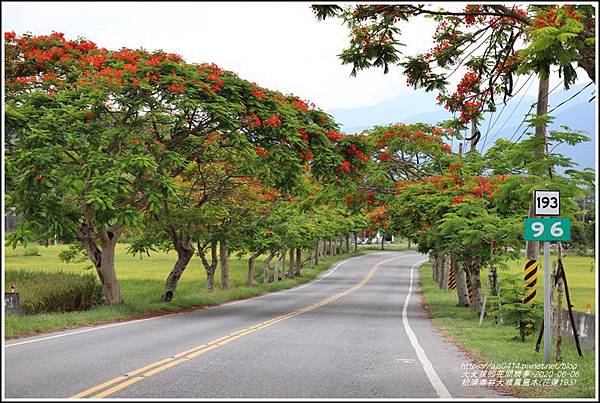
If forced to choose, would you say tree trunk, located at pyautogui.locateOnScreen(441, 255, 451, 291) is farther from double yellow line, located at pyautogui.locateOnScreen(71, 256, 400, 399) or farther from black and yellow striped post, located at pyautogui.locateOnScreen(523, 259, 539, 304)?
double yellow line, located at pyautogui.locateOnScreen(71, 256, 400, 399)

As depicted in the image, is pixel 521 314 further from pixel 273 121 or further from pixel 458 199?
Result: pixel 273 121

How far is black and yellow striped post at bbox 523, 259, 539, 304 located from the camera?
1518cm

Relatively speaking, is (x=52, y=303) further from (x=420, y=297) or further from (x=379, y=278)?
(x=379, y=278)

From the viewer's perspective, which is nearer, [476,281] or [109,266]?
[109,266]

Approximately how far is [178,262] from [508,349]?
52.9 feet

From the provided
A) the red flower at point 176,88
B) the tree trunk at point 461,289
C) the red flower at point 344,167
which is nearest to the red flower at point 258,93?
the red flower at point 176,88

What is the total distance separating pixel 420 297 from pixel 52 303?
2156 centimetres

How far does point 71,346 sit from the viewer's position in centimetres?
1223

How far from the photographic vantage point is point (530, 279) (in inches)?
607

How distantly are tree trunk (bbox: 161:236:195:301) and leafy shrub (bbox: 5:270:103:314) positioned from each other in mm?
2700

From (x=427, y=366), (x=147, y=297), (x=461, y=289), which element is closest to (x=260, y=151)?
(x=427, y=366)

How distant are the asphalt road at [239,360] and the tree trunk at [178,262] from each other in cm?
551

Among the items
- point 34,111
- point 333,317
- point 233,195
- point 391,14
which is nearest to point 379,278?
point 233,195

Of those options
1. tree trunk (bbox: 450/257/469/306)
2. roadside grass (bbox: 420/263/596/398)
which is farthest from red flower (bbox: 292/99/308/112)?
tree trunk (bbox: 450/257/469/306)
